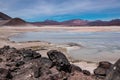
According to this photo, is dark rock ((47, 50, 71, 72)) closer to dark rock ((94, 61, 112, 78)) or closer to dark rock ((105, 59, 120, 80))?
dark rock ((94, 61, 112, 78))

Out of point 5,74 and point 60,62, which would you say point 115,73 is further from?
point 5,74

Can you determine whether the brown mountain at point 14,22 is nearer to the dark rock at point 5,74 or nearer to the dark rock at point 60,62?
the dark rock at point 60,62

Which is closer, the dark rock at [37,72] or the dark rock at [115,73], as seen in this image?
the dark rock at [115,73]

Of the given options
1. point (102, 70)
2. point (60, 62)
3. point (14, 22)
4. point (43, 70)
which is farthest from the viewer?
point (14, 22)

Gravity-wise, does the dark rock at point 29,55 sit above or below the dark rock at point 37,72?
above

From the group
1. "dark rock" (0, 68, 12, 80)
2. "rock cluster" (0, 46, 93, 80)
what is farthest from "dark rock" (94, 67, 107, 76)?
"dark rock" (0, 68, 12, 80)

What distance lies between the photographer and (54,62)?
1077 cm

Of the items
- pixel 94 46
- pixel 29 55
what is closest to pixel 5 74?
pixel 29 55

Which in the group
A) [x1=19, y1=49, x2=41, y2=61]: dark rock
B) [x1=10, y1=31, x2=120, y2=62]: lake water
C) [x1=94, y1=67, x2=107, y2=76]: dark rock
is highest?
[x1=19, y1=49, x2=41, y2=61]: dark rock

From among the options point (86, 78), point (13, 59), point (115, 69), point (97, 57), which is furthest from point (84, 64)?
point (115, 69)

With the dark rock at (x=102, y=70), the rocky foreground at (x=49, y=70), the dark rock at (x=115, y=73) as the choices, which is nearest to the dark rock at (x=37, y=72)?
the rocky foreground at (x=49, y=70)

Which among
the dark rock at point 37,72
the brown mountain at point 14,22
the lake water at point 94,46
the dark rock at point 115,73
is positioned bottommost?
the brown mountain at point 14,22

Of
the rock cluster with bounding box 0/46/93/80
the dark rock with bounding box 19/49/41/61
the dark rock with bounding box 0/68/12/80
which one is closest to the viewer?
the dark rock with bounding box 0/68/12/80

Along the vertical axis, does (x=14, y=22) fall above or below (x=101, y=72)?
below
